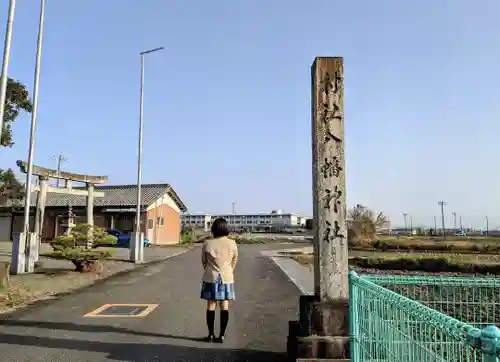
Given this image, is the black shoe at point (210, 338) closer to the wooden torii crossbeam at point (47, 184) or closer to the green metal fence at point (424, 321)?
the green metal fence at point (424, 321)

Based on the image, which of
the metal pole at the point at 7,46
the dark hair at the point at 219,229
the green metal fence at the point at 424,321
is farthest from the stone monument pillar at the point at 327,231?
the metal pole at the point at 7,46

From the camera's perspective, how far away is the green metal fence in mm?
2152

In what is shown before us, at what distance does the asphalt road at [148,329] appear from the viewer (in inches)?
229

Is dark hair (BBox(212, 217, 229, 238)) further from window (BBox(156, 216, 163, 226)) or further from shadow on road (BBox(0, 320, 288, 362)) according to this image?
window (BBox(156, 216, 163, 226))

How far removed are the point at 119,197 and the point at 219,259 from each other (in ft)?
114

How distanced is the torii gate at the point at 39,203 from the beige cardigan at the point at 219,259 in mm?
9779

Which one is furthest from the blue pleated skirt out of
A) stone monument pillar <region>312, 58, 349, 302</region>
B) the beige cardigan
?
stone monument pillar <region>312, 58, 349, 302</region>

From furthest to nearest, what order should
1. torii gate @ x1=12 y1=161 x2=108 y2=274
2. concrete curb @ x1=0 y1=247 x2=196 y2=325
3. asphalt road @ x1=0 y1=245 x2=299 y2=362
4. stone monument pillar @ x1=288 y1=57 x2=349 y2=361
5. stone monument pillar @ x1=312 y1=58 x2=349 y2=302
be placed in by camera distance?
torii gate @ x1=12 y1=161 x2=108 y2=274 → concrete curb @ x1=0 y1=247 x2=196 y2=325 → asphalt road @ x1=0 y1=245 x2=299 y2=362 → stone monument pillar @ x1=312 y1=58 x2=349 y2=302 → stone monument pillar @ x1=288 y1=57 x2=349 y2=361

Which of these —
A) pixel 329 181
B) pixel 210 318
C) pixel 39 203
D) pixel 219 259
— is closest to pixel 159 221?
pixel 39 203

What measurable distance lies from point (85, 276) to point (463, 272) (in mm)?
18769

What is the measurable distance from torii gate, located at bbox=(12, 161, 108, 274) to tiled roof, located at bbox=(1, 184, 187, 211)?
14.2 metres

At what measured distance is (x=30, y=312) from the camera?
28.3 ft

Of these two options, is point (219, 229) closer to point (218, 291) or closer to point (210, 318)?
point (218, 291)

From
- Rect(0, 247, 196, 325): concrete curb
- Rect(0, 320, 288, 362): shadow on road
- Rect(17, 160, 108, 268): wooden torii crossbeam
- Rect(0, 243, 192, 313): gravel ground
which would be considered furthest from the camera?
Rect(17, 160, 108, 268): wooden torii crossbeam
